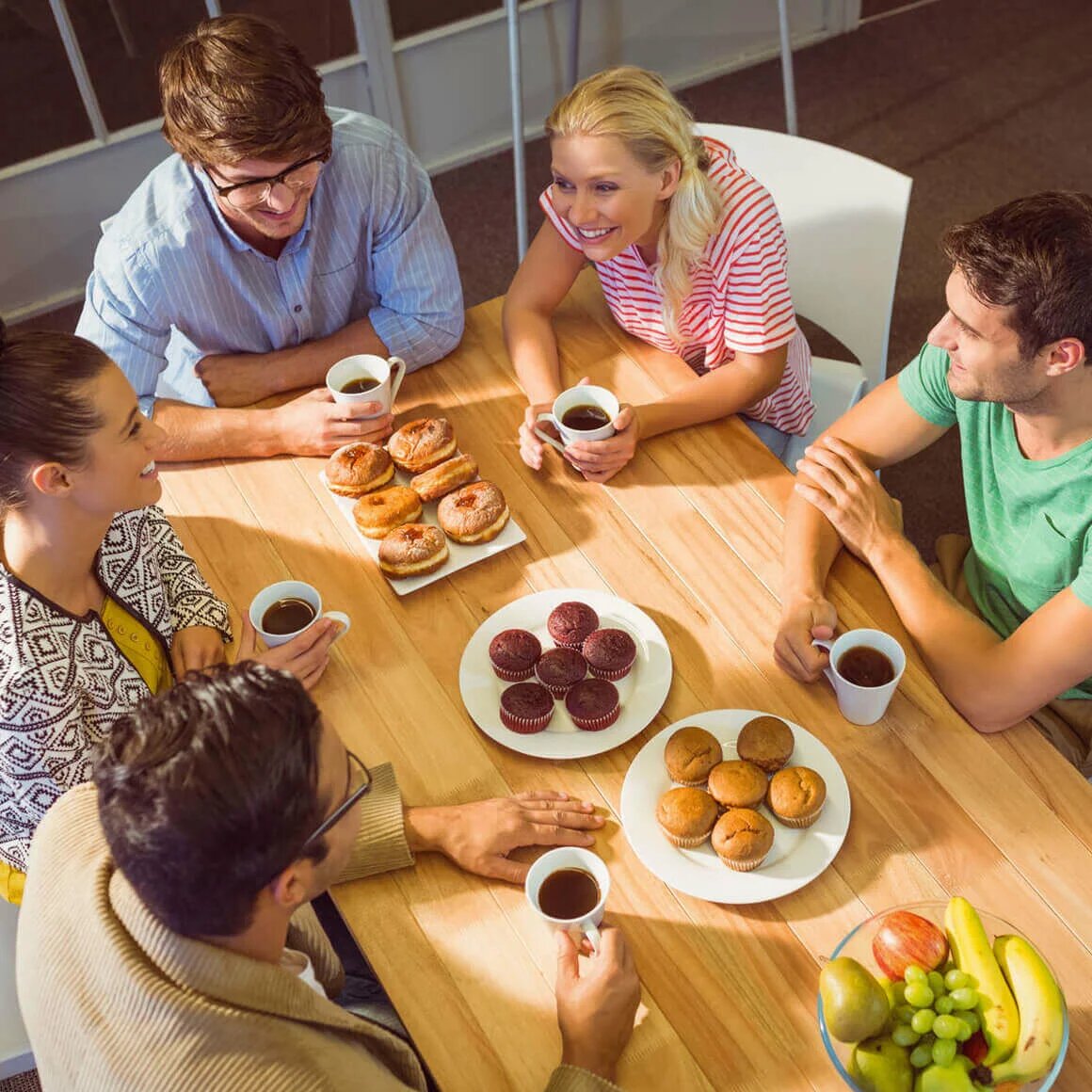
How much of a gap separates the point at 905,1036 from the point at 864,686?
1.55ft

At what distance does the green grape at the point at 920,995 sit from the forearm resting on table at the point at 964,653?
0.44m

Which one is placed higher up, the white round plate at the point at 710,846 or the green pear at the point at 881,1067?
the green pear at the point at 881,1067

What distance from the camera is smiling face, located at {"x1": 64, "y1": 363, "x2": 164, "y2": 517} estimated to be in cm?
164

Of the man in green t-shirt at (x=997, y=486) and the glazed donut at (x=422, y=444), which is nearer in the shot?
the man in green t-shirt at (x=997, y=486)

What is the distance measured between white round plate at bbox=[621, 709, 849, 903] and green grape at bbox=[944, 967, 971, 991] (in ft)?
0.69

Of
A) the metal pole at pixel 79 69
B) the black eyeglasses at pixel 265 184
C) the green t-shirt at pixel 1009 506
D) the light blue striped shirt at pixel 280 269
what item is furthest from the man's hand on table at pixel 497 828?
the metal pole at pixel 79 69

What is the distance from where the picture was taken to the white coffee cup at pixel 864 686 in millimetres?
1577

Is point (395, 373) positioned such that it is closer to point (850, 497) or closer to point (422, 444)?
point (422, 444)

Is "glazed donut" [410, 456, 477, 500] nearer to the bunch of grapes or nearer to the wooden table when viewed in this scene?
the wooden table

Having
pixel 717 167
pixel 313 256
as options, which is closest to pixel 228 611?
pixel 313 256

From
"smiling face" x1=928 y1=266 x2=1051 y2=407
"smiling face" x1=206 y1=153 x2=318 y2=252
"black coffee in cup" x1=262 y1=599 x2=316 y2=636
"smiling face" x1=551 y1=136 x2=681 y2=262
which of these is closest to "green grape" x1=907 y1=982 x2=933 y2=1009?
"smiling face" x1=928 y1=266 x2=1051 y2=407

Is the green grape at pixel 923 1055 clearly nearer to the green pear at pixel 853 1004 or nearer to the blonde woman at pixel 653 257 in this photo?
the green pear at pixel 853 1004

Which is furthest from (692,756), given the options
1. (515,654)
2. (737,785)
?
(515,654)

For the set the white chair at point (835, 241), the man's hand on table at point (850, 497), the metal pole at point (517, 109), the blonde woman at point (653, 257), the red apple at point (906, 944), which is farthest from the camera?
the metal pole at point (517, 109)
